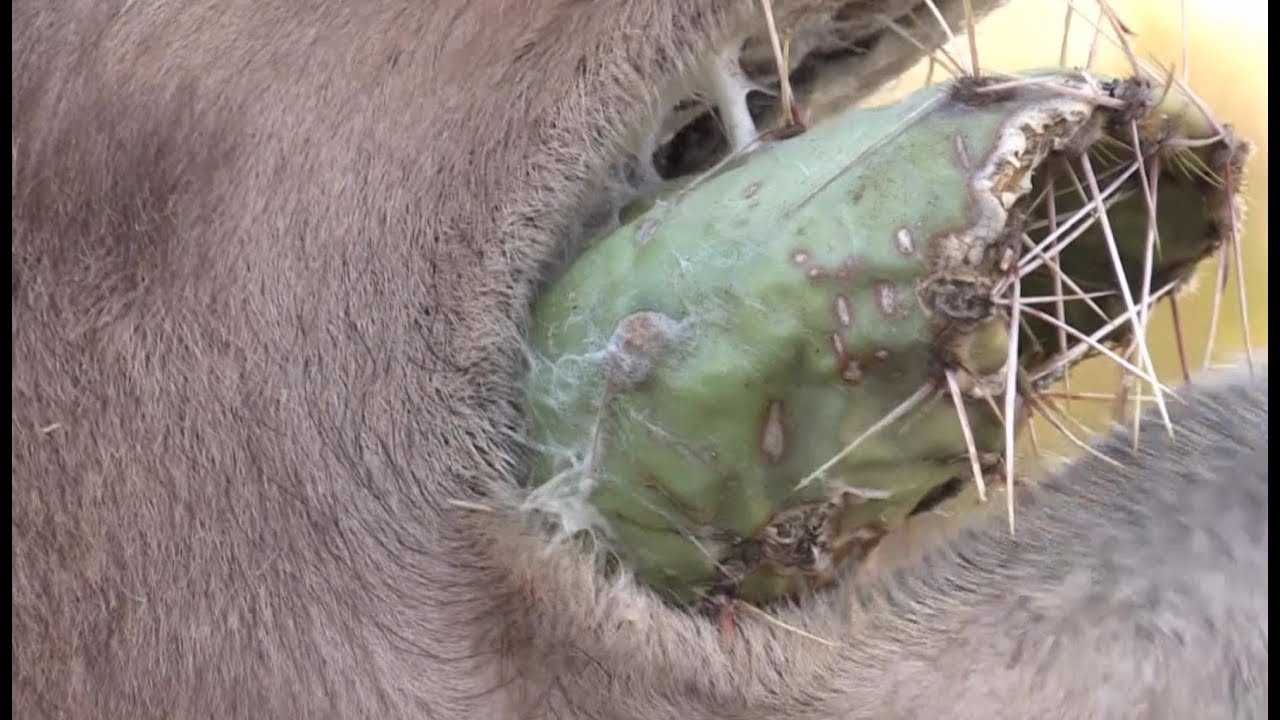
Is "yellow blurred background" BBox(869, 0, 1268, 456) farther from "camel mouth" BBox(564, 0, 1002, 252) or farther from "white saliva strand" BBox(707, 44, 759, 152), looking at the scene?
"white saliva strand" BBox(707, 44, 759, 152)

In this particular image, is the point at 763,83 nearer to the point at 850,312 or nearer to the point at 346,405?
the point at 850,312

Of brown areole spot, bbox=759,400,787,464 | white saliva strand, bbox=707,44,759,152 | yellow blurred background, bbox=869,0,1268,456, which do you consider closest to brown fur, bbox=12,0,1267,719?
white saliva strand, bbox=707,44,759,152

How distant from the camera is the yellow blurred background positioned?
4.75ft

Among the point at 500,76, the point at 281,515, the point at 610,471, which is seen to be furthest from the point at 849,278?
the point at 281,515

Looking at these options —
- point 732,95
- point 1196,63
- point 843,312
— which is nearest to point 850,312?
point 843,312

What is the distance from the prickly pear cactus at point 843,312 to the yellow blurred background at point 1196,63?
35 cm

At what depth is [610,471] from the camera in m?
0.90

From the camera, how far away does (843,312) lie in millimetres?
813

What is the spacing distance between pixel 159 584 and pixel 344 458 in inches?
6.1

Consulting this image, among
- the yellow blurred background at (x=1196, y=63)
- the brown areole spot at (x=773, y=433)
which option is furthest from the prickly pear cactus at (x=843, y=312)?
the yellow blurred background at (x=1196, y=63)

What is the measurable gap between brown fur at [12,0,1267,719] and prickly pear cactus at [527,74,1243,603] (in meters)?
0.06

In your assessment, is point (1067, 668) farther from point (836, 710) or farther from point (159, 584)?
point (159, 584)

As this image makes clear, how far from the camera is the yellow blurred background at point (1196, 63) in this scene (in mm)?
1446

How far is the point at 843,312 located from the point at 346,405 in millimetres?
369
